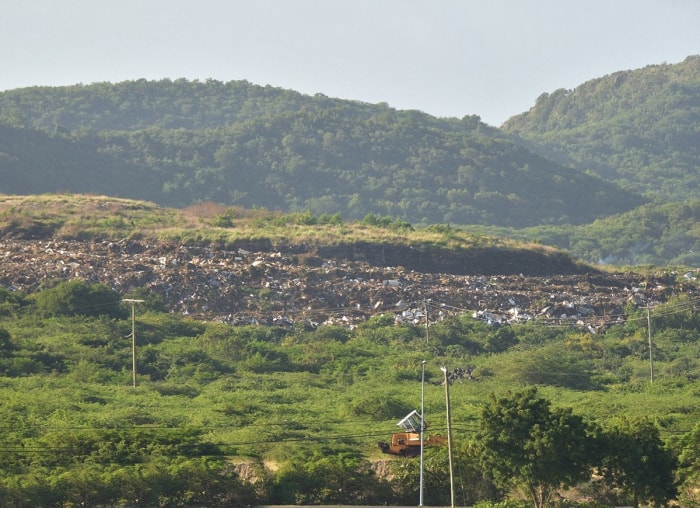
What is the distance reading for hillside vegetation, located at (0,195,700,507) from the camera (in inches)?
1704

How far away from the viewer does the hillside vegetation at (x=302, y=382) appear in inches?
1704

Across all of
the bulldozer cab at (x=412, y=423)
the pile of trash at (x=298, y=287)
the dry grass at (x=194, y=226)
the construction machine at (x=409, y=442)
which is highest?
the dry grass at (x=194, y=226)

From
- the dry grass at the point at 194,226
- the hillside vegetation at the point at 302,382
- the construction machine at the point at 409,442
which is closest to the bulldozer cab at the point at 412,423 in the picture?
the construction machine at the point at 409,442

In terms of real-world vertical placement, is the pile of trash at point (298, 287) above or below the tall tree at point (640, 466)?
above

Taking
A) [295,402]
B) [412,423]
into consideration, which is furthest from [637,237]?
[412,423]

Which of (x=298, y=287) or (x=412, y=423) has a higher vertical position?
(x=298, y=287)

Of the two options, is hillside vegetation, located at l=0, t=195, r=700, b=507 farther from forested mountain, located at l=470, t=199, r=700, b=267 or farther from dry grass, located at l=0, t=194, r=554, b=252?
forested mountain, located at l=470, t=199, r=700, b=267

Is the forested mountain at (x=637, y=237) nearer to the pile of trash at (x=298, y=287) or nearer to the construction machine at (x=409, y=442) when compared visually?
the pile of trash at (x=298, y=287)

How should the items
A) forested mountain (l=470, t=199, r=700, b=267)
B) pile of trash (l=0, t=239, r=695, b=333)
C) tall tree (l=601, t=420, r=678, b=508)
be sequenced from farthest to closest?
forested mountain (l=470, t=199, r=700, b=267), pile of trash (l=0, t=239, r=695, b=333), tall tree (l=601, t=420, r=678, b=508)

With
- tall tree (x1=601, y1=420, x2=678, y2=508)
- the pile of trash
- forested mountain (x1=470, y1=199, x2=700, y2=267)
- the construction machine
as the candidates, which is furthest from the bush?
forested mountain (x1=470, y1=199, x2=700, y2=267)

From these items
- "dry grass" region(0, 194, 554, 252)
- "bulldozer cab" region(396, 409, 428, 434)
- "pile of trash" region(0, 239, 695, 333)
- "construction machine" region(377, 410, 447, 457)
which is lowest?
"construction machine" region(377, 410, 447, 457)

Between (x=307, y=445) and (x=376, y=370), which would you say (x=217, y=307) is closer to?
(x=376, y=370)

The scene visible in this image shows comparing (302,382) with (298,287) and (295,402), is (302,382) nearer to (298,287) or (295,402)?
Answer: (295,402)

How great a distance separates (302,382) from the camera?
65000mm
